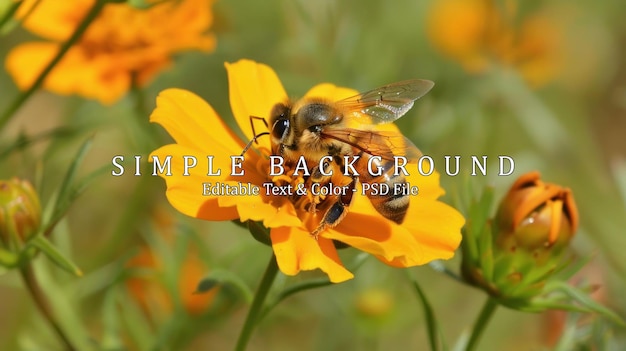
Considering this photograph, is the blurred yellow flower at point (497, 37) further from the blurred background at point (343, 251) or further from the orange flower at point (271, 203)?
the orange flower at point (271, 203)

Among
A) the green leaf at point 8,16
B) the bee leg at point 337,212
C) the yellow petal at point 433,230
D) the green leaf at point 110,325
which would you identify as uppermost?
the green leaf at point 8,16

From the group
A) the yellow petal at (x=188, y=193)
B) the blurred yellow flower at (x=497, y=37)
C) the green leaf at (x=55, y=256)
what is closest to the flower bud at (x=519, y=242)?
the yellow petal at (x=188, y=193)

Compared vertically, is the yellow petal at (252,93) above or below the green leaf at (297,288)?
above

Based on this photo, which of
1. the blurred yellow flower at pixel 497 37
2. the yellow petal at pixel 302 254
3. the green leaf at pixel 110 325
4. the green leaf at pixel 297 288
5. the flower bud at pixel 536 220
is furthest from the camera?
the blurred yellow flower at pixel 497 37

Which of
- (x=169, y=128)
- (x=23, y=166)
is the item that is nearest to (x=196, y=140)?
(x=169, y=128)

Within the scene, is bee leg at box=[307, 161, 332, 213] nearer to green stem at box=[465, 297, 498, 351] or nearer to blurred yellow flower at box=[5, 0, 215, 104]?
green stem at box=[465, 297, 498, 351]

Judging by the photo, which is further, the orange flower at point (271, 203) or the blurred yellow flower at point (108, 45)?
the blurred yellow flower at point (108, 45)

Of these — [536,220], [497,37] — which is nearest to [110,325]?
[536,220]
